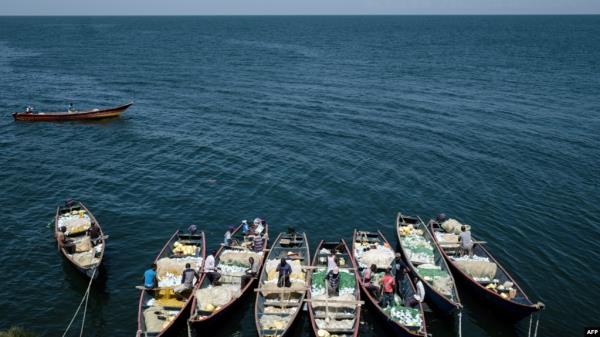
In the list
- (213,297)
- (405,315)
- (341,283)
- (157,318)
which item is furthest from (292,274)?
(157,318)

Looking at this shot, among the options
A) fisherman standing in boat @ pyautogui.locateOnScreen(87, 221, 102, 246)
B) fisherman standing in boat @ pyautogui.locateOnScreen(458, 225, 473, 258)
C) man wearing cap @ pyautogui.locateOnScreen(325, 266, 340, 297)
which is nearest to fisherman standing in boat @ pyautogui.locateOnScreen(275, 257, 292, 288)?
man wearing cap @ pyautogui.locateOnScreen(325, 266, 340, 297)

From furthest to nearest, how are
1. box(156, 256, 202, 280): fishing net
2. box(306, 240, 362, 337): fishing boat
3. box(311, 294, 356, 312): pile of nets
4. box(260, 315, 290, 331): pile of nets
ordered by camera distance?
1. box(156, 256, 202, 280): fishing net
2. box(311, 294, 356, 312): pile of nets
3. box(306, 240, 362, 337): fishing boat
4. box(260, 315, 290, 331): pile of nets

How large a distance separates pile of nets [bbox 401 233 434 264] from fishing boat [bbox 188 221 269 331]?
1034 cm

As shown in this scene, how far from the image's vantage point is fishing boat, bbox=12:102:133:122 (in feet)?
200

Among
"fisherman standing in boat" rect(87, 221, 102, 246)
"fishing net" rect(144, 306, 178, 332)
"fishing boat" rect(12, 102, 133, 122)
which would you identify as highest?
"fishing boat" rect(12, 102, 133, 122)

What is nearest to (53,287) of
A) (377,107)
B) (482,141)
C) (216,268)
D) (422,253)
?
(216,268)

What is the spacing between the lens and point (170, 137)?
5634 centimetres

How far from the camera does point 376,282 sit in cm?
2789

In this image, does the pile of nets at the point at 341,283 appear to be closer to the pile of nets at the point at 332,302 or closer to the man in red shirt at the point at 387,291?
the pile of nets at the point at 332,302

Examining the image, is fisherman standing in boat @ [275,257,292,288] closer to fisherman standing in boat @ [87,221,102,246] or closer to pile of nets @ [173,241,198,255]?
pile of nets @ [173,241,198,255]

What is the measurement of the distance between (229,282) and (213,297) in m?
2.91

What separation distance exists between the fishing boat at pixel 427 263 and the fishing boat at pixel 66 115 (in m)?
46.6

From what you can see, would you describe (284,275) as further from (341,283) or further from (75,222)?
(75,222)

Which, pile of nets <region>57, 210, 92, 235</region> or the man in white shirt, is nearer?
the man in white shirt
